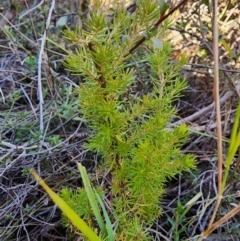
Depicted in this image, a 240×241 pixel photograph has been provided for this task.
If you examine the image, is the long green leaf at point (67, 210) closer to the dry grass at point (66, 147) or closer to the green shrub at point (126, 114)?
the green shrub at point (126, 114)

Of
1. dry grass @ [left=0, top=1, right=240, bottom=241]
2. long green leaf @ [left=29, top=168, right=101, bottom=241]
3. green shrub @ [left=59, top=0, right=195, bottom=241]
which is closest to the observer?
long green leaf @ [left=29, top=168, right=101, bottom=241]

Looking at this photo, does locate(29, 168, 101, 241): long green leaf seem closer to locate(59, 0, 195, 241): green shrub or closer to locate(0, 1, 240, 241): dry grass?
locate(59, 0, 195, 241): green shrub

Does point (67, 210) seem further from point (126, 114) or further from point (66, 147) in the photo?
point (66, 147)

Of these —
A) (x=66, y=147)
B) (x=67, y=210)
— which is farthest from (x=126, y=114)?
(x=66, y=147)

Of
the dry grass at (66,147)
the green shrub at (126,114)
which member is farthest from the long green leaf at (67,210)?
the dry grass at (66,147)

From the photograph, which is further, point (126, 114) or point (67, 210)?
point (126, 114)

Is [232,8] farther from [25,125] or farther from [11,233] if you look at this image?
[11,233]

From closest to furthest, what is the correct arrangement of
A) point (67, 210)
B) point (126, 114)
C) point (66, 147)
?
point (67, 210)
point (126, 114)
point (66, 147)

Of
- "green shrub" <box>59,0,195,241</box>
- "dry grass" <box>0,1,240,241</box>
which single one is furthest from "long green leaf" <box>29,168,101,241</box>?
"dry grass" <box>0,1,240,241</box>
